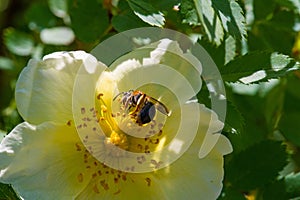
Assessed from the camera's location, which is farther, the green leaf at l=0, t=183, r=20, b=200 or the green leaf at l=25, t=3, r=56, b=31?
the green leaf at l=25, t=3, r=56, b=31

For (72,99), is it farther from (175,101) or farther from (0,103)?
(0,103)

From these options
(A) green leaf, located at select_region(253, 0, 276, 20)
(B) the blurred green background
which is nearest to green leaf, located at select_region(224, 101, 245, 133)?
(B) the blurred green background

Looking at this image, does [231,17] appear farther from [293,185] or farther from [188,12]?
[293,185]

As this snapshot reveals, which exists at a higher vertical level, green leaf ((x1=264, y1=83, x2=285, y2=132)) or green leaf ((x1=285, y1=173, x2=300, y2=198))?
green leaf ((x1=285, y1=173, x2=300, y2=198))

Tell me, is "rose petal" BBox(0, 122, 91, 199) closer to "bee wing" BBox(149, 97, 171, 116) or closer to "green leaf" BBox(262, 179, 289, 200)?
"bee wing" BBox(149, 97, 171, 116)

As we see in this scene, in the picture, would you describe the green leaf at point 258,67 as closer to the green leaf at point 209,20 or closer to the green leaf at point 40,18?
the green leaf at point 209,20

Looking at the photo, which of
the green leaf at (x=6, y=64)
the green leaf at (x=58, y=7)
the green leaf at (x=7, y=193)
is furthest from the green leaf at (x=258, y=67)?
the green leaf at (x=6, y=64)

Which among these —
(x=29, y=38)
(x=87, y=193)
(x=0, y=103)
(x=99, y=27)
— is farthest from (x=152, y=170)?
(x=0, y=103)

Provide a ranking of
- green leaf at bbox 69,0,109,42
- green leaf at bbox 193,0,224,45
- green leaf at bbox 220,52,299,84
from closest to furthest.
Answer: green leaf at bbox 193,0,224,45, green leaf at bbox 220,52,299,84, green leaf at bbox 69,0,109,42
